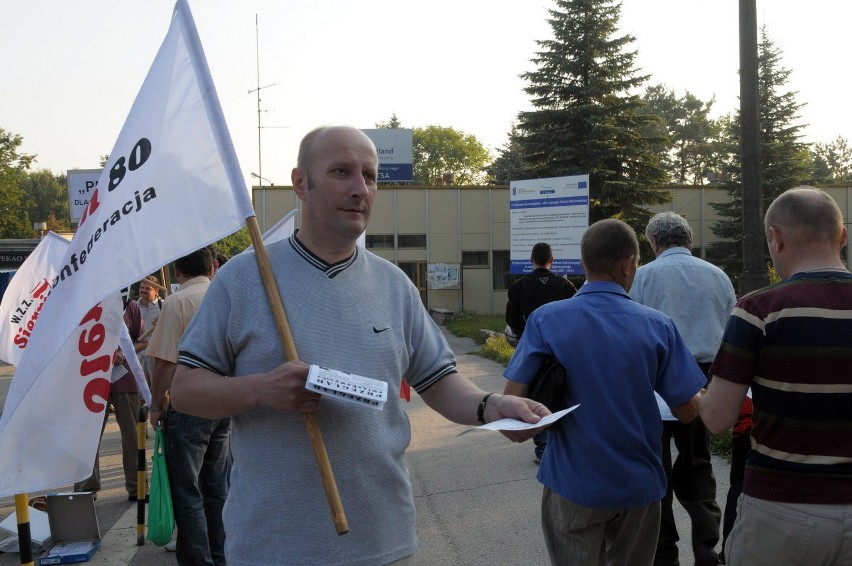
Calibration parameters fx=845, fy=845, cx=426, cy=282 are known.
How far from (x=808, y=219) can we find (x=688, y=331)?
8.35 feet

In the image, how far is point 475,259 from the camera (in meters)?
37.5

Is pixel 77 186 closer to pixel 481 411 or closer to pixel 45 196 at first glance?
pixel 481 411

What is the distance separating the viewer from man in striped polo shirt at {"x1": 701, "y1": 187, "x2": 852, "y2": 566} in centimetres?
285

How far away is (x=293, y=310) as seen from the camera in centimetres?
241

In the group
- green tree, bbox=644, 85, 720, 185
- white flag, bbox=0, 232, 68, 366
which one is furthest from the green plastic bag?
green tree, bbox=644, 85, 720, 185

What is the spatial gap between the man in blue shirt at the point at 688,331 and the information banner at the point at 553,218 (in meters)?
12.4

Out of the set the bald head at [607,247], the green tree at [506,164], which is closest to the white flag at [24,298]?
the bald head at [607,247]

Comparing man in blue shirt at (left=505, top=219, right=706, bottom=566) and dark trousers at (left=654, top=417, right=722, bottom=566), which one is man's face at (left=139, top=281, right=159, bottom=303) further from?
man in blue shirt at (left=505, top=219, right=706, bottom=566)

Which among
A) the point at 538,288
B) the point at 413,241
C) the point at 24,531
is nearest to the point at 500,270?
the point at 413,241

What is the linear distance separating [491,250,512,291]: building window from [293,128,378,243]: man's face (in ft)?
114

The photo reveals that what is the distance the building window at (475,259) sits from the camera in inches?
1475

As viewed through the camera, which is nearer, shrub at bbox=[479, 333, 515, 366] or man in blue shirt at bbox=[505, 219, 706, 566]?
man in blue shirt at bbox=[505, 219, 706, 566]

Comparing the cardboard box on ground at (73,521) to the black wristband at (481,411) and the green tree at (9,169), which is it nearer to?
the black wristband at (481,411)

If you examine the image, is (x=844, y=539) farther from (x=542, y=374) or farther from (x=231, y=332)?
(x=231, y=332)
